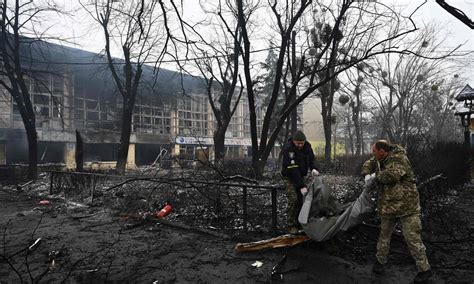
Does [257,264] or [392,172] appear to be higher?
[392,172]

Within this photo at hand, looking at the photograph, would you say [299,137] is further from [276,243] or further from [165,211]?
[165,211]

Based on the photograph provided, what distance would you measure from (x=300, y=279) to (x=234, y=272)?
880 millimetres

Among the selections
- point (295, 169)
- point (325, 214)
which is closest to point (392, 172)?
point (325, 214)

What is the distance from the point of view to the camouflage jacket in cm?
404

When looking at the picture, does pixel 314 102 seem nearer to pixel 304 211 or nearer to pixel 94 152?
pixel 94 152

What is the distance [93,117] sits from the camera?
34.9 meters

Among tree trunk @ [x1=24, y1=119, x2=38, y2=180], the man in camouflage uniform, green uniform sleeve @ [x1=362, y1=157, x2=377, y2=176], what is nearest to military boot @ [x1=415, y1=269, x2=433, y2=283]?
the man in camouflage uniform

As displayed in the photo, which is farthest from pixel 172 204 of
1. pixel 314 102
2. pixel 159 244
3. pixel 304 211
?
pixel 314 102

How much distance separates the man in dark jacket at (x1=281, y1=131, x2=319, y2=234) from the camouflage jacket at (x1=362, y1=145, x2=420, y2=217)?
1.13 meters

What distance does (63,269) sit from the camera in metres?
4.55

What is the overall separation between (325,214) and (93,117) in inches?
1364

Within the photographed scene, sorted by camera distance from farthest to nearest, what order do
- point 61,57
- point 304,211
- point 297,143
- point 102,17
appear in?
point 61,57 → point 102,17 → point 297,143 → point 304,211

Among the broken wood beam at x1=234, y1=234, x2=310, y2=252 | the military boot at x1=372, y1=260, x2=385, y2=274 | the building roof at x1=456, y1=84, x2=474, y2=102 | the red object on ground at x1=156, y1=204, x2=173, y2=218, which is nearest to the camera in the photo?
the military boot at x1=372, y1=260, x2=385, y2=274

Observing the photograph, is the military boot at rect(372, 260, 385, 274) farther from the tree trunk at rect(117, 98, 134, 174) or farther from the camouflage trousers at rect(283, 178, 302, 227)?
the tree trunk at rect(117, 98, 134, 174)
